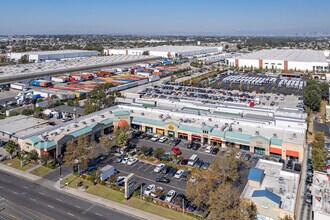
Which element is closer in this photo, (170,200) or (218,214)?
(218,214)

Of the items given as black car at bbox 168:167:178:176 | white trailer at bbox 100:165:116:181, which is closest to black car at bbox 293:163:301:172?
black car at bbox 168:167:178:176

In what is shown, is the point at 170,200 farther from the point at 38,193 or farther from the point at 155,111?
the point at 155,111

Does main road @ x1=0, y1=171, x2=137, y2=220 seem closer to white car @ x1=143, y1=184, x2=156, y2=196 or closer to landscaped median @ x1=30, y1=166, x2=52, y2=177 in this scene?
landscaped median @ x1=30, y1=166, x2=52, y2=177

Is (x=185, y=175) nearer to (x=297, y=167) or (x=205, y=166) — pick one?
(x=205, y=166)

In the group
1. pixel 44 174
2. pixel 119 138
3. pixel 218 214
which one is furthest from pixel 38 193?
pixel 218 214

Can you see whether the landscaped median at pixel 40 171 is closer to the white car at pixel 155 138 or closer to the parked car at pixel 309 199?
the white car at pixel 155 138

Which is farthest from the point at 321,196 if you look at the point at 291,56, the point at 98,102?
the point at 291,56
